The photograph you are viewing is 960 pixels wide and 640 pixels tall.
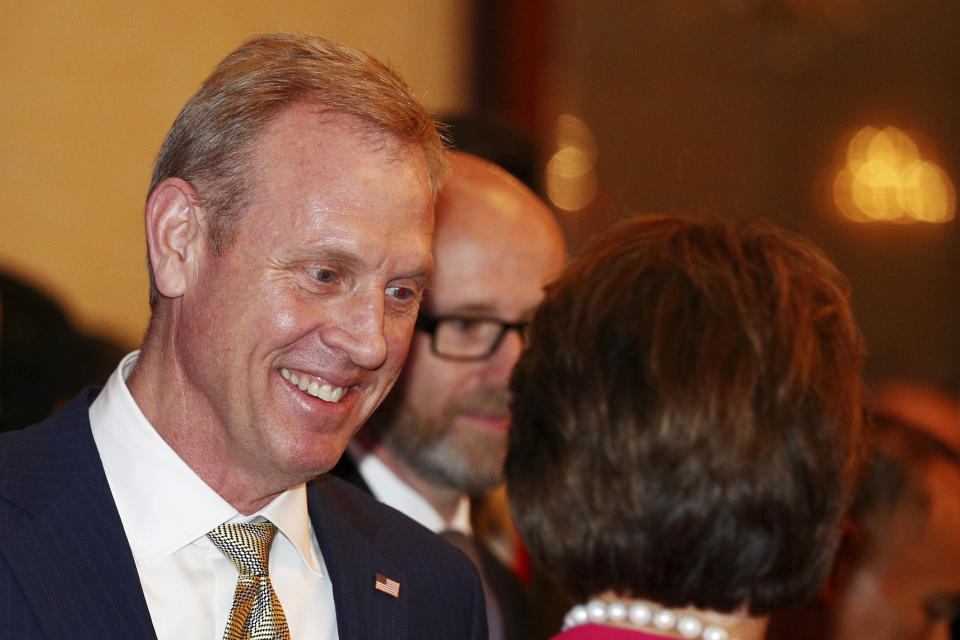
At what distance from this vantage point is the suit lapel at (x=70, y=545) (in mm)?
1492

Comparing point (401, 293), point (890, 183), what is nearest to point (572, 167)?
point (890, 183)

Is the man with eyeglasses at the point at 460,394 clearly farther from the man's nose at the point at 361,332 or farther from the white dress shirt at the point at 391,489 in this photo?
the man's nose at the point at 361,332

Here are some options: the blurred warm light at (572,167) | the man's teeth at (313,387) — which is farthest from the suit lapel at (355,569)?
the blurred warm light at (572,167)

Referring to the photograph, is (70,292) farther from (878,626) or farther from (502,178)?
(878,626)

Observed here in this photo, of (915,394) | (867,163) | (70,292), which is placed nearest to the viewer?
(70,292)

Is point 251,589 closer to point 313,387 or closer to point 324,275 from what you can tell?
point 313,387

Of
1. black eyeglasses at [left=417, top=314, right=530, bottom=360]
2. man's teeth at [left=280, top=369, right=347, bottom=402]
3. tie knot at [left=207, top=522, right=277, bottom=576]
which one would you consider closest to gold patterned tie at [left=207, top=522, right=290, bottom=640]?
tie knot at [left=207, top=522, right=277, bottom=576]

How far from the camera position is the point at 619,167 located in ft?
16.2

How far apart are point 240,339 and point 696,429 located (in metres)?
0.68

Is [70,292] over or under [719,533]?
under

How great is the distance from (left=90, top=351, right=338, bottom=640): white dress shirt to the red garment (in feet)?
1.57

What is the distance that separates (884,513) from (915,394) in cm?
160

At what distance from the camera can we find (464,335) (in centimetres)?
267

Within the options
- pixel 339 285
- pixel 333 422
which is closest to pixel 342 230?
pixel 339 285
